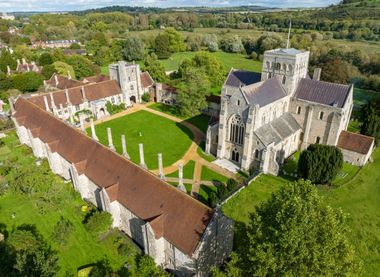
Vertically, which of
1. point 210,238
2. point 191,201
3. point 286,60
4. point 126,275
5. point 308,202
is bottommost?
point 126,275

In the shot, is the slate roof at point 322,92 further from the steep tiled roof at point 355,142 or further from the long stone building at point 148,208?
the long stone building at point 148,208

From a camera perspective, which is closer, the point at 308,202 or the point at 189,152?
the point at 308,202

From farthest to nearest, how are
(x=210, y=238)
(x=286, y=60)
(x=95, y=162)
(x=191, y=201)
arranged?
(x=286, y=60)
(x=95, y=162)
(x=191, y=201)
(x=210, y=238)

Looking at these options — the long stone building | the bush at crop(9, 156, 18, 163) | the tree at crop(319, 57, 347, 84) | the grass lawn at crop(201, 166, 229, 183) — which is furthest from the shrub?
the tree at crop(319, 57, 347, 84)

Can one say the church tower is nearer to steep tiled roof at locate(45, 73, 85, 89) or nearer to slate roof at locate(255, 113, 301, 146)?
slate roof at locate(255, 113, 301, 146)

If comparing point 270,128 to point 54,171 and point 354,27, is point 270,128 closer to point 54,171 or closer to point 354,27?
point 54,171

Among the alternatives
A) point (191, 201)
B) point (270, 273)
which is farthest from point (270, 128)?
point (270, 273)

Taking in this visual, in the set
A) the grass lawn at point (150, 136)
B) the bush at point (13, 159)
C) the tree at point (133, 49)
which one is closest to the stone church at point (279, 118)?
the grass lawn at point (150, 136)
